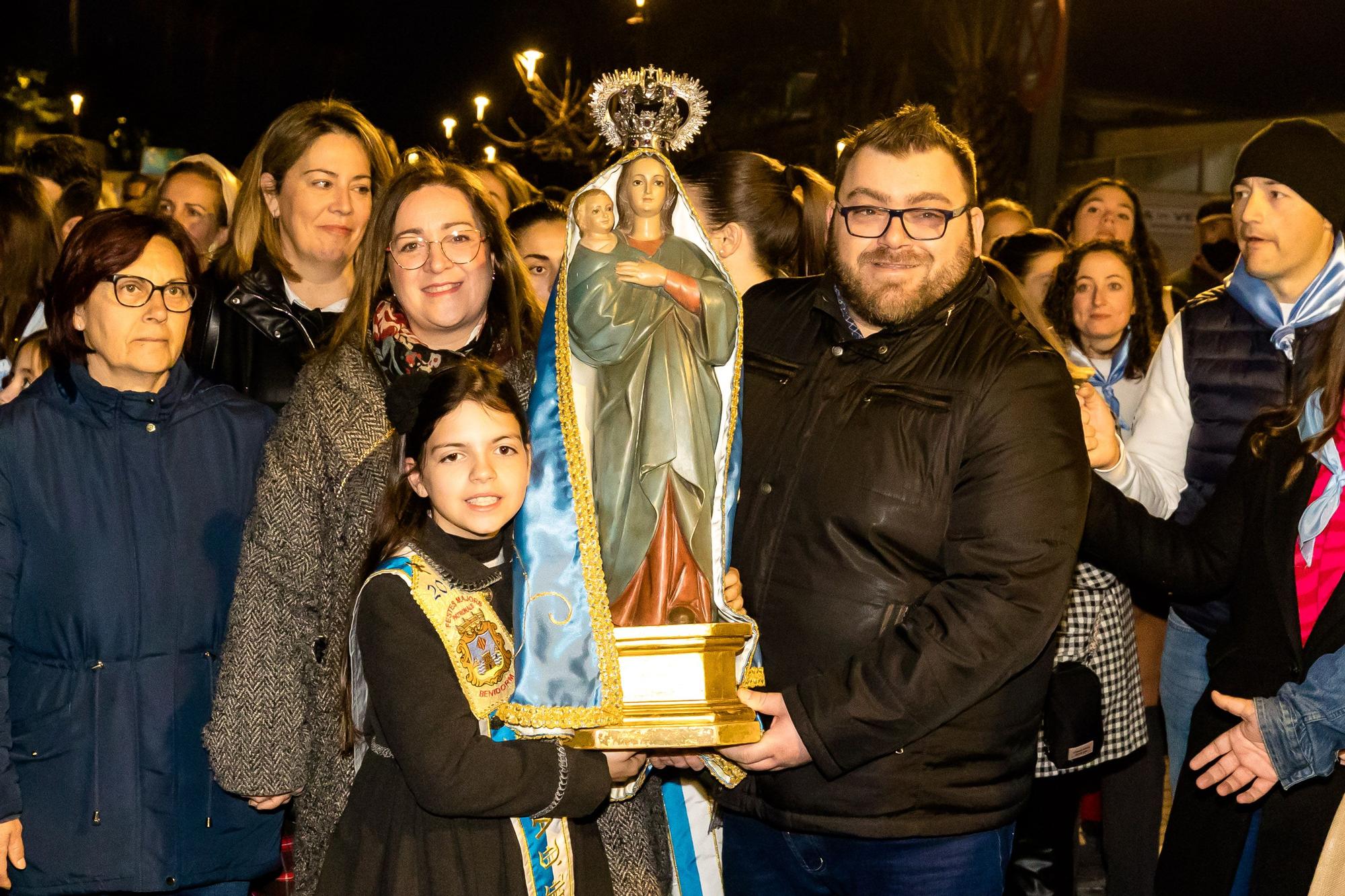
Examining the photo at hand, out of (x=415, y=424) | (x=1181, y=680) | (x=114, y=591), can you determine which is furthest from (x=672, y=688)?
(x=1181, y=680)

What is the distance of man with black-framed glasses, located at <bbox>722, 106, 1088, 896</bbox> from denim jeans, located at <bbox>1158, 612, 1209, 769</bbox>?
1196mm

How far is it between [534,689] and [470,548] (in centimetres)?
35

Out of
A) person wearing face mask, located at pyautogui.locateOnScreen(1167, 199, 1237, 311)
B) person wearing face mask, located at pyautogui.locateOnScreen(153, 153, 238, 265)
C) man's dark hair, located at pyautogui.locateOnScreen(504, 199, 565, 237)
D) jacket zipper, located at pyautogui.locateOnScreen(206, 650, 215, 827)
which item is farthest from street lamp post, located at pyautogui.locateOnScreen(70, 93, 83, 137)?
jacket zipper, located at pyautogui.locateOnScreen(206, 650, 215, 827)

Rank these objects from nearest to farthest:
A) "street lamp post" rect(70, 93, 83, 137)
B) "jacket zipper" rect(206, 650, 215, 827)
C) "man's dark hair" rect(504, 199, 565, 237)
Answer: "jacket zipper" rect(206, 650, 215, 827), "man's dark hair" rect(504, 199, 565, 237), "street lamp post" rect(70, 93, 83, 137)

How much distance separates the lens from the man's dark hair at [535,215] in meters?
5.10

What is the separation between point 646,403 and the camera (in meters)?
2.77

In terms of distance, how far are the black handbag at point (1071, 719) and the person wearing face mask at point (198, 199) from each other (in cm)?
403

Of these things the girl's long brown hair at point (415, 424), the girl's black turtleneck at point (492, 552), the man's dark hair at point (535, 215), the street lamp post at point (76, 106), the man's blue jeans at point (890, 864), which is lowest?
the man's blue jeans at point (890, 864)

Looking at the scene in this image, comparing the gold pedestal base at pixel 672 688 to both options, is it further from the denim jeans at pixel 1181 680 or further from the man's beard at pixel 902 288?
the denim jeans at pixel 1181 680

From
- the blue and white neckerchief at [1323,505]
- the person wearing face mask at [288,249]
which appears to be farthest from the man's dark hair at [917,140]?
the person wearing face mask at [288,249]

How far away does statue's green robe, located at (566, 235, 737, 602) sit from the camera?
2.74 metres

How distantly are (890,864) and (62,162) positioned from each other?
18.2 feet

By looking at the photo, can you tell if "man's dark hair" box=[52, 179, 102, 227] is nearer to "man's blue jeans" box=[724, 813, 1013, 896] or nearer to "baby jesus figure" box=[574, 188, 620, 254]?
"baby jesus figure" box=[574, 188, 620, 254]

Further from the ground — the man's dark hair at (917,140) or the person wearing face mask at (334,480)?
the man's dark hair at (917,140)
